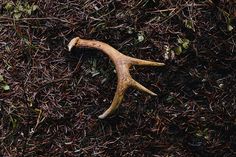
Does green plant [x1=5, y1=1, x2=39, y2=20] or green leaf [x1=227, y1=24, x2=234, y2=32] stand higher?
green plant [x1=5, y1=1, x2=39, y2=20]

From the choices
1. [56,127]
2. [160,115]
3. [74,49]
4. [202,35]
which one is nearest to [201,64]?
[202,35]

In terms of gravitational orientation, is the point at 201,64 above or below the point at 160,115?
above

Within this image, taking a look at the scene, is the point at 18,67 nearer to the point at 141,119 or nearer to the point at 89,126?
the point at 89,126

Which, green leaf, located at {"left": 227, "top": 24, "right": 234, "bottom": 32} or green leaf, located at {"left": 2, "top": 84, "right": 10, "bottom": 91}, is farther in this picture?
green leaf, located at {"left": 2, "top": 84, "right": 10, "bottom": 91}

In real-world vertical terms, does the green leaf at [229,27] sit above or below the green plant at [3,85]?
above

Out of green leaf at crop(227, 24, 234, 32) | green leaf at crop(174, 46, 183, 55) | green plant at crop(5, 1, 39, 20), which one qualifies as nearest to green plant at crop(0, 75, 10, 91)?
green plant at crop(5, 1, 39, 20)

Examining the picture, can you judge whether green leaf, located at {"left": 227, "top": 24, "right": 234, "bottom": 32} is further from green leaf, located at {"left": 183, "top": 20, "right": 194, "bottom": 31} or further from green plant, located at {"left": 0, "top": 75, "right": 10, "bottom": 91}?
green plant, located at {"left": 0, "top": 75, "right": 10, "bottom": 91}

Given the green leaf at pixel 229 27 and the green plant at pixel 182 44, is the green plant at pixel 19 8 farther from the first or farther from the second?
the green leaf at pixel 229 27

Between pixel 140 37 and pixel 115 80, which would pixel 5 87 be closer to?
pixel 115 80

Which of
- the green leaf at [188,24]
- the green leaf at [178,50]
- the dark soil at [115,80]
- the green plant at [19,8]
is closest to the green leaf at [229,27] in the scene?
the dark soil at [115,80]
